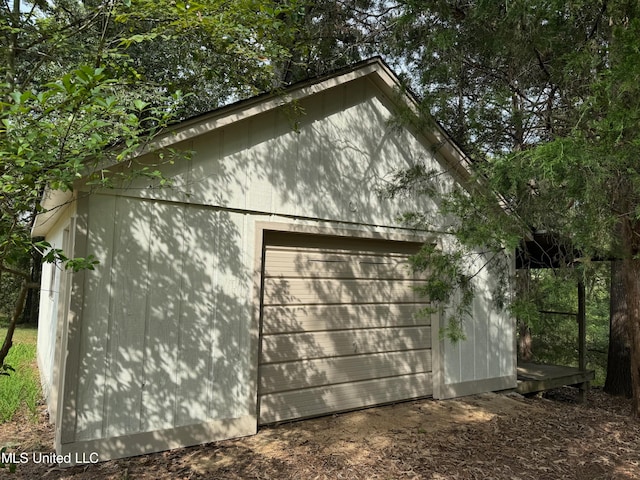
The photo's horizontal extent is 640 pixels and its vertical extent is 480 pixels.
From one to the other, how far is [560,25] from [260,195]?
3619 millimetres

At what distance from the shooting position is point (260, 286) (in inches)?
191

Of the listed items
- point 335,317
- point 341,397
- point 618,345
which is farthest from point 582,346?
point 335,317

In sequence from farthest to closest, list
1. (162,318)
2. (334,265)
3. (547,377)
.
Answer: (547,377) < (334,265) < (162,318)

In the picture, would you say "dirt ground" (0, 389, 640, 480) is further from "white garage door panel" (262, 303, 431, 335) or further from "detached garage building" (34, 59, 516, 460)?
"white garage door panel" (262, 303, 431, 335)

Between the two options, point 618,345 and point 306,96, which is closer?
point 306,96

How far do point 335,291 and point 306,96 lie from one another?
2444 mm

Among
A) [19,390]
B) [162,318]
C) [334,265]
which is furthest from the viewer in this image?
[19,390]

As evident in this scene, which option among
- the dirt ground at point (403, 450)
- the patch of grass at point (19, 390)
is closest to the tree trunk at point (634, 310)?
the dirt ground at point (403, 450)

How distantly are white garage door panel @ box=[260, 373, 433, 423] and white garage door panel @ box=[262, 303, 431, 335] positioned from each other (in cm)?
74

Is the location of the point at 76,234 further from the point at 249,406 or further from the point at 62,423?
the point at 249,406

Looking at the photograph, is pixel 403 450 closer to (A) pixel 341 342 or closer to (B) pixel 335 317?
(A) pixel 341 342

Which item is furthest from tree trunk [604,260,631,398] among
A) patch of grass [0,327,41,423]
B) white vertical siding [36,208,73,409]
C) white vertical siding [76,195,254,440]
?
patch of grass [0,327,41,423]

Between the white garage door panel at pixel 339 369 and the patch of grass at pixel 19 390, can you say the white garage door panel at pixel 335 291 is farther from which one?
the patch of grass at pixel 19 390

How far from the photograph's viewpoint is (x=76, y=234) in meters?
3.91
